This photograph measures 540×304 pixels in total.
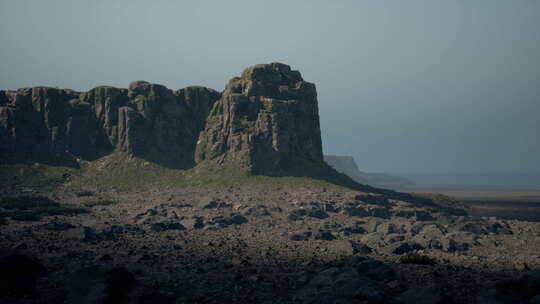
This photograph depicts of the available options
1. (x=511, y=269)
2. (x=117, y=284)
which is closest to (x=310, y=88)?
(x=511, y=269)

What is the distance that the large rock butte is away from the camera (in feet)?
295

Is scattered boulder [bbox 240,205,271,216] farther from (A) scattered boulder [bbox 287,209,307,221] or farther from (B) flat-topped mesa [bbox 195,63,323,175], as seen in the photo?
(B) flat-topped mesa [bbox 195,63,323,175]

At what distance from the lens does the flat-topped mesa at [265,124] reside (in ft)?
290

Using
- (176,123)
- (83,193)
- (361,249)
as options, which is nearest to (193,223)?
(361,249)

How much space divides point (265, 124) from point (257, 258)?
209 feet

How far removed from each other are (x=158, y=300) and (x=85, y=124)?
3955 inches

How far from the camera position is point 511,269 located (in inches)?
951

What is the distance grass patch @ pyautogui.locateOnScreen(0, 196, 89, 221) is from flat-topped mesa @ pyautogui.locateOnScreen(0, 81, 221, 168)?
35.2 m

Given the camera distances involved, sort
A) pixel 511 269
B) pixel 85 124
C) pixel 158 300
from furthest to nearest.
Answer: pixel 85 124
pixel 511 269
pixel 158 300

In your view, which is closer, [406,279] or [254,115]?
[406,279]

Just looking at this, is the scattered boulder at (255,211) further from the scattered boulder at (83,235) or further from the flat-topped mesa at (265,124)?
the flat-topped mesa at (265,124)

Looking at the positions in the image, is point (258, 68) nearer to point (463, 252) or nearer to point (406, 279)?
point (463, 252)

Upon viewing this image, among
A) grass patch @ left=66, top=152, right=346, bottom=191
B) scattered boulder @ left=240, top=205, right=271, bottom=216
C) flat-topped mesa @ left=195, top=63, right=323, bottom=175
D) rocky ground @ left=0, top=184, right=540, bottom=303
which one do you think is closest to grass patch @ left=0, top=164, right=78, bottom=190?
grass patch @ left=66, top=152, right=346, bottom=191

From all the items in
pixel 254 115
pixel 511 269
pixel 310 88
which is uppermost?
pixel 310 88
